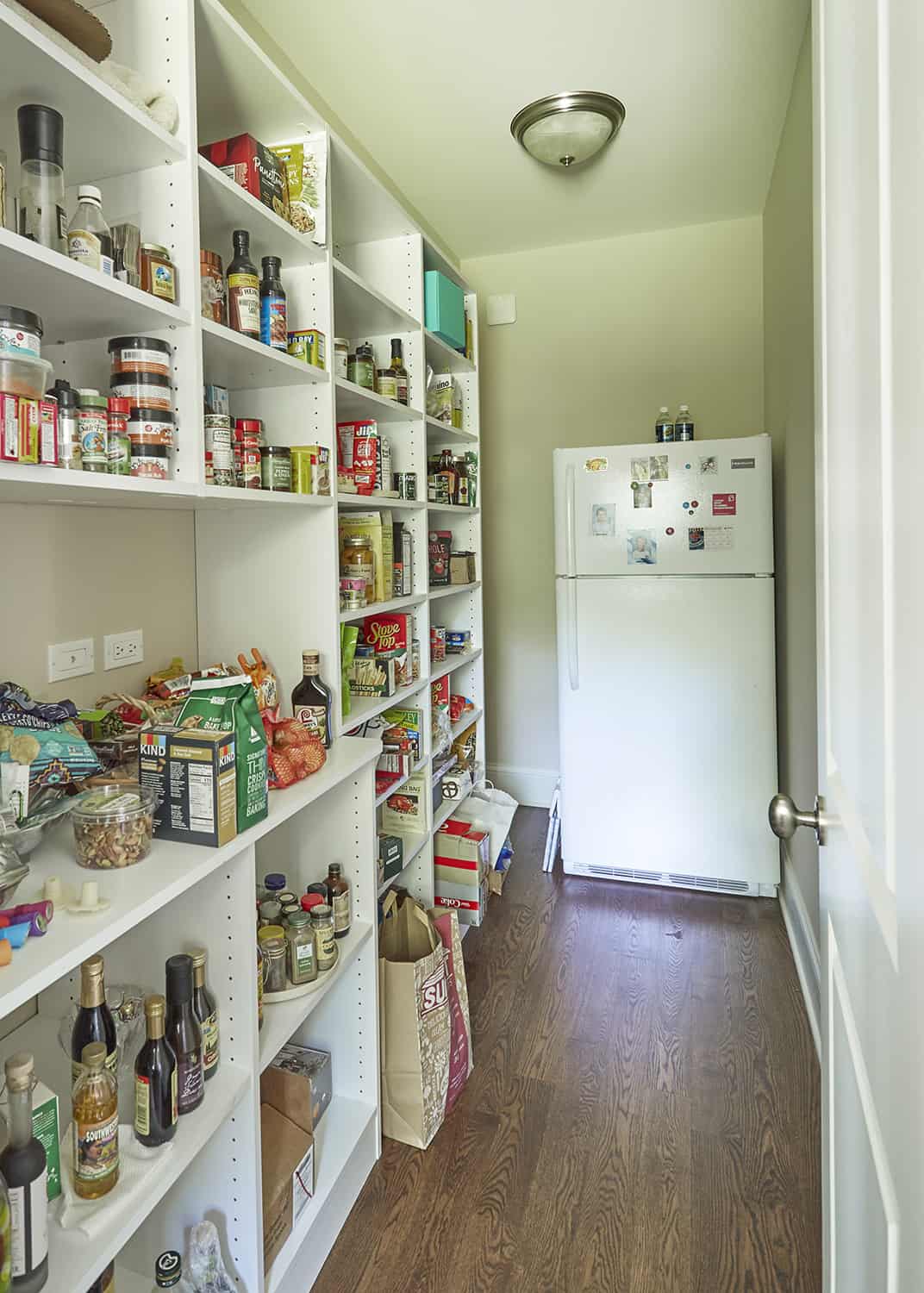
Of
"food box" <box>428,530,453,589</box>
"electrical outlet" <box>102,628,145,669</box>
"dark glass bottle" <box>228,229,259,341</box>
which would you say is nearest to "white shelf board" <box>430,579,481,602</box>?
"food box" <box>428,530,453,589</box>

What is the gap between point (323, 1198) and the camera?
55.7 inches

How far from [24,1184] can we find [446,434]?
239 centimetres

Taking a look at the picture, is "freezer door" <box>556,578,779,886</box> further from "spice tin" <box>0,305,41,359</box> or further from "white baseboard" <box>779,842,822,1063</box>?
"spice tin" <box>0,305,41,359</box>

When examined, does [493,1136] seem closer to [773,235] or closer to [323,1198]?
[323,1198]

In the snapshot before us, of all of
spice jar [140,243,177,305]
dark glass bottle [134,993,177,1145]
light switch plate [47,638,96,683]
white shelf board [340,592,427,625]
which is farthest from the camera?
white shelf board [340,592,427,625]

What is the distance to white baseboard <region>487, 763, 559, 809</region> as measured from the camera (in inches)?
148

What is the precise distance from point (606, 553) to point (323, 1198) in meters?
2.10

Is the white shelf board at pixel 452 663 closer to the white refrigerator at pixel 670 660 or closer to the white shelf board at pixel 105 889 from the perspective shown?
the white refrigerator at pixel 670 660

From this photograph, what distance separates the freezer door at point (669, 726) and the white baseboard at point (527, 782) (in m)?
0.78

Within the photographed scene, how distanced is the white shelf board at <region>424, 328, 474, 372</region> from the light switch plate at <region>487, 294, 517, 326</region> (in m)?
0.89

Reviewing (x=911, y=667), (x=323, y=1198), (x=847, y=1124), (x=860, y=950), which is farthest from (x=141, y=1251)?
(x=911, y=667)

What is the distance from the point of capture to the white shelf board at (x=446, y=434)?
2502 millimetres

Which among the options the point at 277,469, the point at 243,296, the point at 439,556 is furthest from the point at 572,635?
the point at 243,296

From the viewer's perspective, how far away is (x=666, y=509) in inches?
107
